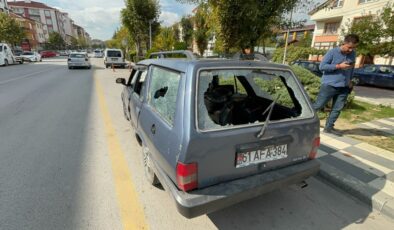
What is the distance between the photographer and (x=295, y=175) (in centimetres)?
221

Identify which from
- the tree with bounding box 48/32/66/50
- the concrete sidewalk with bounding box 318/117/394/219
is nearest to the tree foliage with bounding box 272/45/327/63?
the concrete sidewalk with bounding box 318/117/394/219

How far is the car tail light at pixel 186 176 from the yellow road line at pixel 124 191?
733 mm

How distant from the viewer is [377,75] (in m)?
13.2

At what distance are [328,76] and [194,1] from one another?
685 centimetres

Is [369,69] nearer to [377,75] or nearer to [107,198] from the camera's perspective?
[377,75]

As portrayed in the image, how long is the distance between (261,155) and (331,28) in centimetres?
3500

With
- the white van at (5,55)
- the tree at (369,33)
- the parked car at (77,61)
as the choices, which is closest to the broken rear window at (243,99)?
the tree at (369,33)

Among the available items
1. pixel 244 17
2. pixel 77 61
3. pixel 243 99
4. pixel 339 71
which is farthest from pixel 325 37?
pixel 243 99

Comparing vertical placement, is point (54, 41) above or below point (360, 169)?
above

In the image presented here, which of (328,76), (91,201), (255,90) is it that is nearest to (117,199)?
(91,201)

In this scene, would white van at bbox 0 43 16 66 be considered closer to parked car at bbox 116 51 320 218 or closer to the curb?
parked car at bbox 116 51 320 218

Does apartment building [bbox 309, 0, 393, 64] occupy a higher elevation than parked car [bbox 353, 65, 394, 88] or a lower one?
higher

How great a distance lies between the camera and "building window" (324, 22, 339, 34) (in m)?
28.9

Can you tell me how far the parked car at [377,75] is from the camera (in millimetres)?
12680
